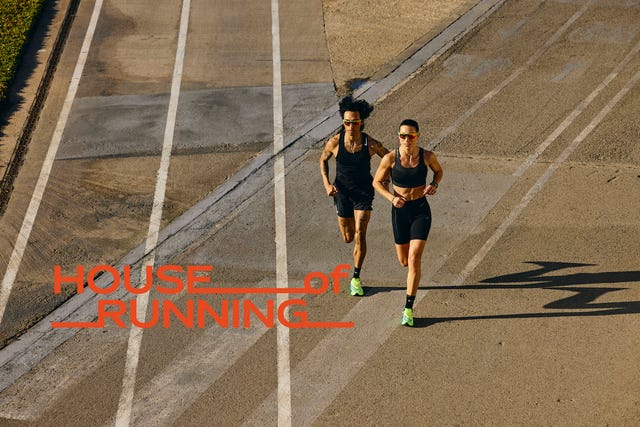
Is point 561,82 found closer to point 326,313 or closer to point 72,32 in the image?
point 326,313

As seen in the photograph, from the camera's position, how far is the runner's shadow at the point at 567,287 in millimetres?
9719

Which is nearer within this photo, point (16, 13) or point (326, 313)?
point (326, 313)

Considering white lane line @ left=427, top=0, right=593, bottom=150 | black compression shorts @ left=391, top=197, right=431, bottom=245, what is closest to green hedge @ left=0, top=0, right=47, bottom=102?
white lane line @ left=427, top=0, right=593, bottom=150

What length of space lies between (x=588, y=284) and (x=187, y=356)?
4.44m

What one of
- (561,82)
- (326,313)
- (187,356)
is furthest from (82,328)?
(561,82)

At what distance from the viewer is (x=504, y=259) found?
10.6 meters

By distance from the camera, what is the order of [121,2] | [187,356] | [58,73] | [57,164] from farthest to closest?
[121,2] < [58,73] < [57,164] < [187,356]

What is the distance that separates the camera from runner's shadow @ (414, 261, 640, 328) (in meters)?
9.72

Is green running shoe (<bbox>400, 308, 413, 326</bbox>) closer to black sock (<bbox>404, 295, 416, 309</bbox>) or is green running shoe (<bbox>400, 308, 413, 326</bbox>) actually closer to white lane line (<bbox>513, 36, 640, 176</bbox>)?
black sock (<bbox>404, 295, 416, 309</bbox>)

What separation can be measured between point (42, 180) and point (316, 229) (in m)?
4.11

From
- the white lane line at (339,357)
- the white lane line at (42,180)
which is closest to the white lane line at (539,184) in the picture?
the white lane line at (339,357)

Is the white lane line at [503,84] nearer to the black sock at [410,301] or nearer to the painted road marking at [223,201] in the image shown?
the painted road marking at [223,201]

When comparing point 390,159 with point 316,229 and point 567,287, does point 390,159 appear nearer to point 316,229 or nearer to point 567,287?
point 316,229

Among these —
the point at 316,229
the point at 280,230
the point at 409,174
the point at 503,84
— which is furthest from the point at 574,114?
the point at 409,174
